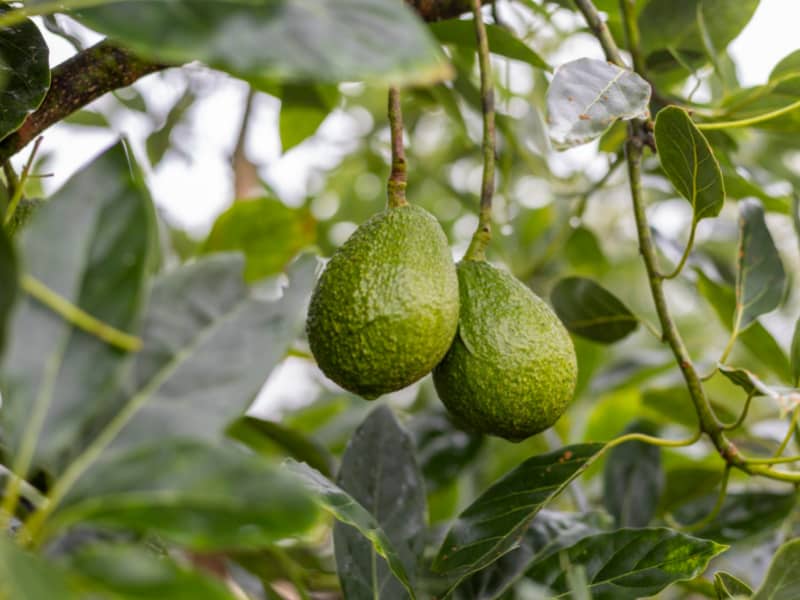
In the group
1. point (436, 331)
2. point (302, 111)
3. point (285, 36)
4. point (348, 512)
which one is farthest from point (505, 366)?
point (302, 111)

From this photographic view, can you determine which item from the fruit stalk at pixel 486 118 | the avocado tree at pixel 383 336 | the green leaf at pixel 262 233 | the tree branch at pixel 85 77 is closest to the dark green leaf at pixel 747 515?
the avocado tree at pixel 383 336

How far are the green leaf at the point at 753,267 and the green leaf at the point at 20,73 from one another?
73 centimetres

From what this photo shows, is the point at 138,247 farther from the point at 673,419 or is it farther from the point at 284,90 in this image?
the point at 673,419

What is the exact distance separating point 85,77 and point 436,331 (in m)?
0.37

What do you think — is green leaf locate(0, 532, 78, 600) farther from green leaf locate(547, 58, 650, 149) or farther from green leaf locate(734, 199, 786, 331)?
green leaf locate(734, 199, 786, 331)

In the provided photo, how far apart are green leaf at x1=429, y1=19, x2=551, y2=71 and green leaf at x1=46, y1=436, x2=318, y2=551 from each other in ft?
2.17

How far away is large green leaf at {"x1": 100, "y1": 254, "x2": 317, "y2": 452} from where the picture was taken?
408 millimetres

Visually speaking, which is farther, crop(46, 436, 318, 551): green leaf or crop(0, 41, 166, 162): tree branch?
crop(0, 41, 166, 162): tree branch

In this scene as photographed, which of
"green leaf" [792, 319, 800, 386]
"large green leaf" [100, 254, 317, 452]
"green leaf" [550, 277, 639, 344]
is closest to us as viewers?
"large green leaf" [100, 254, 317, 452]

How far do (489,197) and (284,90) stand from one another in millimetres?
481

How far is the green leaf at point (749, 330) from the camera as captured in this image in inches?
41.4

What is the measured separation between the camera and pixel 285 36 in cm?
39

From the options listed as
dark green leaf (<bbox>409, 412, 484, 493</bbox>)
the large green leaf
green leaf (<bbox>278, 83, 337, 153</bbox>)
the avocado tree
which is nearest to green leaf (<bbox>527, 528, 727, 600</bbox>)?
the avocado tree

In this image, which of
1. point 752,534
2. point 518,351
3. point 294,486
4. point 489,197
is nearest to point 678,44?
point 489,197
